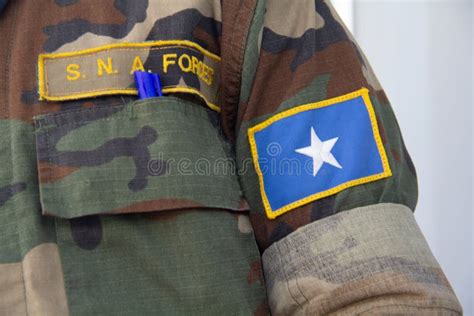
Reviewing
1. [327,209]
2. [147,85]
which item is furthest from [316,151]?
[147,85]

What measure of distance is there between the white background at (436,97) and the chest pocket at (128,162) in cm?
52

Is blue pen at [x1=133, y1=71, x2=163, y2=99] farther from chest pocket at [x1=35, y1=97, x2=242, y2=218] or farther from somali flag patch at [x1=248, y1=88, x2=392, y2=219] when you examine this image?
somali flag patch at [x1=248, y1=88, x2=392, y2=219]

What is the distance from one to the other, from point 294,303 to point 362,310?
0.07m

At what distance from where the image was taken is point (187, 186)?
0.64 metres

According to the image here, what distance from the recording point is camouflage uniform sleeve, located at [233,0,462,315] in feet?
1.92

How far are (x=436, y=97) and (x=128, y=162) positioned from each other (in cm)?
69

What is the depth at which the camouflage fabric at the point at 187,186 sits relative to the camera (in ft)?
1.96

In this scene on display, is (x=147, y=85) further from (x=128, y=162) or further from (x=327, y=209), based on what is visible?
(x=327, y=209)

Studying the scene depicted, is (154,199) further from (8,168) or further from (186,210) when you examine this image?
(8,168)

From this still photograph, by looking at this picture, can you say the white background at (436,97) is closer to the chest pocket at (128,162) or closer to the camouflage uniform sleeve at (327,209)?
the camouflage uniform sleeve at (327,209)

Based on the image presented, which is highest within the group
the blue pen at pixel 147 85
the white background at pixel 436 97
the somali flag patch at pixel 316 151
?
the blue pen at pixel 147 85

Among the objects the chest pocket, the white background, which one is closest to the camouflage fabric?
the chest pocket

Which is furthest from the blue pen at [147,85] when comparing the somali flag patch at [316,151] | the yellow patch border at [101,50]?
the somali flag patch at [316,151]

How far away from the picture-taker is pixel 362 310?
575 millimetres
